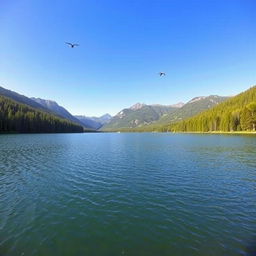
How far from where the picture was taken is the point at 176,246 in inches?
→ 456

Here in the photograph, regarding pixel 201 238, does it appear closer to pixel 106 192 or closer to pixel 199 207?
pixel 199 207

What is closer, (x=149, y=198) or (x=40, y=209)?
(x=40, y=209)

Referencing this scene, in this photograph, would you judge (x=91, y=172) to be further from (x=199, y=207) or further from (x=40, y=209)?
(x=199, y=207)

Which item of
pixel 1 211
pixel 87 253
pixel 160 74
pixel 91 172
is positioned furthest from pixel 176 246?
pixel 160 74

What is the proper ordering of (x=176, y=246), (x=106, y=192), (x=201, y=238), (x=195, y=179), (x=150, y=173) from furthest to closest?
(x=150, y=173)
(x=195, y=179)
(x=106, y=192)
(x=201, y=238)
(x=176, y=246)

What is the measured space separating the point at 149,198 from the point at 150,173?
10753 millimetres

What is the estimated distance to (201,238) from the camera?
488 inches

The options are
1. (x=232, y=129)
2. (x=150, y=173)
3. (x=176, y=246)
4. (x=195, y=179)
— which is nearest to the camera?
(x=176, y=246)

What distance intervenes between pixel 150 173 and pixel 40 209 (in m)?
17.9

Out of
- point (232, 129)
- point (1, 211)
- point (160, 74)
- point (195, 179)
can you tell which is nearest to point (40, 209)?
point (1, 211)

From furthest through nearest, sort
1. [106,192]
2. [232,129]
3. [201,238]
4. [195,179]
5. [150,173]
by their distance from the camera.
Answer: [232,129]
[150,173]
[195,179]
[106,192]
[201,238]

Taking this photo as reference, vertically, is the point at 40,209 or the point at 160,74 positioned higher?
the point at 160,74

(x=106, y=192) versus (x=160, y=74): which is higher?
(x=160, y=74)

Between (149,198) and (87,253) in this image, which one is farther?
(149,198)
